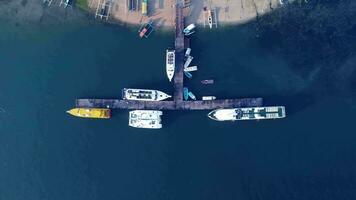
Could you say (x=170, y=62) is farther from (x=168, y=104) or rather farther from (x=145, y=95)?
(x=168, y=104)

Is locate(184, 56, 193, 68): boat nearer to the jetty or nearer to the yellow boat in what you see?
the jetty

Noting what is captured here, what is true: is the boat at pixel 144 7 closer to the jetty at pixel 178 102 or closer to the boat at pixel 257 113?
the jetty at pixel 178 102

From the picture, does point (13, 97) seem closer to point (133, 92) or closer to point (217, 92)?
point (133, 92)

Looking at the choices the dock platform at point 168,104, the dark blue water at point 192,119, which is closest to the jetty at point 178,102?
the dock platform at point 168,104

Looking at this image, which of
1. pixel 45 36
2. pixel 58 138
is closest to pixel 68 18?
pixel 45 36

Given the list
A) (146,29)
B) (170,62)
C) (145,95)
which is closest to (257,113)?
(170,62)
